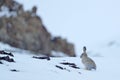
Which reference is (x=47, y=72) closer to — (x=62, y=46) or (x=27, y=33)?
(x=27, y=33)

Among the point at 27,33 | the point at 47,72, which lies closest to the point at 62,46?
the point at 27,33

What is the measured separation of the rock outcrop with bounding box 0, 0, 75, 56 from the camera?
44188 millimetres

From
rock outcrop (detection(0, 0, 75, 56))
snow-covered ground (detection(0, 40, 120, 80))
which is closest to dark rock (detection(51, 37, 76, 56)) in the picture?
rock outcrop (detection(0, 0, 75, 56))

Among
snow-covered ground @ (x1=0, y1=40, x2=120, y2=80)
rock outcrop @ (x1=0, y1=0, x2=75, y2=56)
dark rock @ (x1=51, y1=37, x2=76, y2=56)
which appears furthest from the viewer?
dark rock @ (x1=51, y1=37, x2=76, y2=56)

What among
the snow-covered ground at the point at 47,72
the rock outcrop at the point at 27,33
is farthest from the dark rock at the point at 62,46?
the snow-covered ground at the point at 47,72

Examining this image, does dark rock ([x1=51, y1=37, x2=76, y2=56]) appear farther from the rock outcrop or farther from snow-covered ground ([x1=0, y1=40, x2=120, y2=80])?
snow-covered ground ([x1=0, y1=40, x2=120, y2=80])

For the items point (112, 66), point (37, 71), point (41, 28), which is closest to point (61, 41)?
point (41, 28)

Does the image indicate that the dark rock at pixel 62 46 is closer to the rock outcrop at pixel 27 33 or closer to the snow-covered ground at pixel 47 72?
the rock outcrop at pixel 27 33

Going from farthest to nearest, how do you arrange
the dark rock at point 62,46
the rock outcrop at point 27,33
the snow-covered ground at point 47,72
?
the dark rock at point 62,46 → the rock outcrop at point 27,33 → the snow-covered ground at point 47,72

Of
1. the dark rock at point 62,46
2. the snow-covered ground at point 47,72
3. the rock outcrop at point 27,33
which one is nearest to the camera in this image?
the snow-covered ground at point 47,72

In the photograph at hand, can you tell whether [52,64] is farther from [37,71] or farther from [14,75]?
[14,75]

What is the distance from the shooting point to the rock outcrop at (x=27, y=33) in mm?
44188

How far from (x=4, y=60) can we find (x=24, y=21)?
3679 centimetres

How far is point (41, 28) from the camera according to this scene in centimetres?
5184
